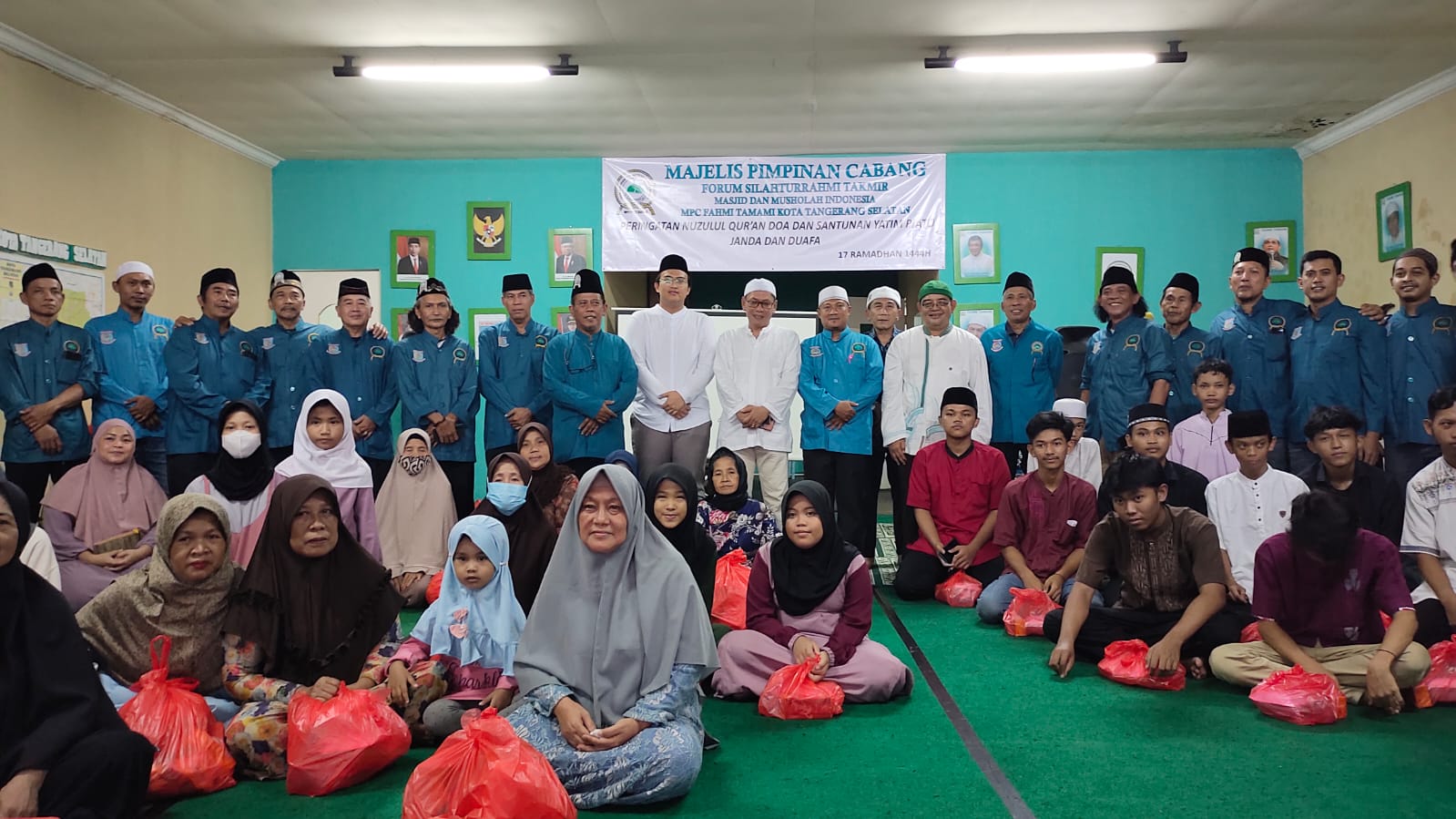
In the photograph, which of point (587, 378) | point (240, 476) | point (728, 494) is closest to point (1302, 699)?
point (728, 494)

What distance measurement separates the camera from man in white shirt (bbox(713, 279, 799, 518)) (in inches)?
211

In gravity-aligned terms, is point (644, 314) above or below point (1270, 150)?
below

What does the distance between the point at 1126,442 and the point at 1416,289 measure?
1.47m

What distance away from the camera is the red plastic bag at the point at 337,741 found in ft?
8.00

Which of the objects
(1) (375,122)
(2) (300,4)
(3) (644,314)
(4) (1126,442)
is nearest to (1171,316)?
(4) (1126,442)

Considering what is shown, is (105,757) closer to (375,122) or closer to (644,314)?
(644,314)

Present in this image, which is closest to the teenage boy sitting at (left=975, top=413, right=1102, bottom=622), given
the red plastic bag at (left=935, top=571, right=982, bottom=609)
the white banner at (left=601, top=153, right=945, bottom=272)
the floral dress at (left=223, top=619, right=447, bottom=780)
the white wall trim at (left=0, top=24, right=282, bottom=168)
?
the red plastic bag at (left=935, top=571, right=982, bottom=609)

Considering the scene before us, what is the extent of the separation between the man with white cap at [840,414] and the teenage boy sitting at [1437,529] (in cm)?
261

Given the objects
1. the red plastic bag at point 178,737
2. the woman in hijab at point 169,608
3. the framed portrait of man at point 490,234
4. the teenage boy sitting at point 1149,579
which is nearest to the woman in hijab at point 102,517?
the woman in hijab at point 169,608

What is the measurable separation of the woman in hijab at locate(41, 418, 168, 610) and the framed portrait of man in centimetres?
389

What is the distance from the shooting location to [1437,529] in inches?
137

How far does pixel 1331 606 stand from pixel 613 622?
7.98 feet

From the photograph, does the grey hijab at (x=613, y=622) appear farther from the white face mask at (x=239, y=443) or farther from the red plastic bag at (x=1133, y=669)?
the white face mask at (x=239, y=443)

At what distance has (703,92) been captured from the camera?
20.8 feet
